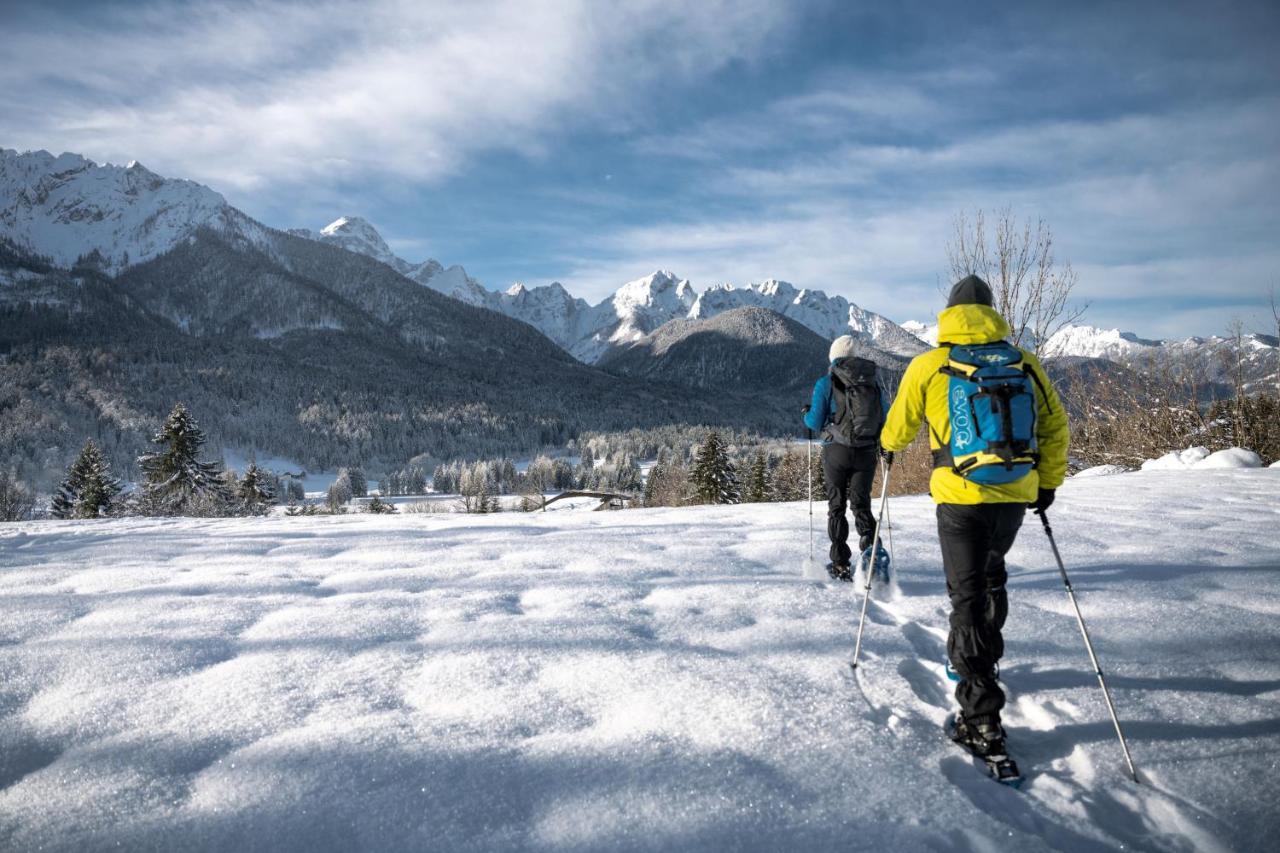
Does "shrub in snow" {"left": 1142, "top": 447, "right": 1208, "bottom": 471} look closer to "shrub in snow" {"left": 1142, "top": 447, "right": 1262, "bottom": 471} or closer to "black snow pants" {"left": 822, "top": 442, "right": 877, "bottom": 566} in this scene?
"shrub in snow" {"left": 1142, "top": 447, "right": 1262, "bottom": 471}

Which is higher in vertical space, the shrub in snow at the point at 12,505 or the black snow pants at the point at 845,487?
the black snow pants at the point at 845,487

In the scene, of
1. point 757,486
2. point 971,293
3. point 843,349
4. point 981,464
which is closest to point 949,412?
point 981,464

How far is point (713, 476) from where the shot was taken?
32.2 meters

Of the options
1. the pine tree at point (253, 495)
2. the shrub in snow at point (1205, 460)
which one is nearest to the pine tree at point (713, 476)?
the shrub in snow at point (1205, 460)

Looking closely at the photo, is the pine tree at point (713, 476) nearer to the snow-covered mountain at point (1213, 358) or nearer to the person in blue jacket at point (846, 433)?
the snow-covered mountain at point (1213, 358)

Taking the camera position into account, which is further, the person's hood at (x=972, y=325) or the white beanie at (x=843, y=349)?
the white beanie at (x=843, y=349)

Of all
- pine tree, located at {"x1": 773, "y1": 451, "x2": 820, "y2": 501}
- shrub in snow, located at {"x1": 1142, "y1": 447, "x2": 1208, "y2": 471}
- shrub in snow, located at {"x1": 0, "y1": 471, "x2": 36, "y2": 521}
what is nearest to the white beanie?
shrub in snow, located at {"x1": 1142, "y1": 447, "x2": 1208, "y2": 471}

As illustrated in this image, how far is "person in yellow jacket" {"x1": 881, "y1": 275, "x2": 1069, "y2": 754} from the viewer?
9.25 ft

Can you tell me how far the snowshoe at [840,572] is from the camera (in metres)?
5.34

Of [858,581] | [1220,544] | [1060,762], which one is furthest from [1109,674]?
[1220,544]

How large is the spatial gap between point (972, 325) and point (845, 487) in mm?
2677

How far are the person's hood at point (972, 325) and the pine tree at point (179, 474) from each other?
33.1 meters

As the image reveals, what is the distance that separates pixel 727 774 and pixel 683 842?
0.44 meters

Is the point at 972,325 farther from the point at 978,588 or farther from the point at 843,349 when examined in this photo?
the point at 843,349
